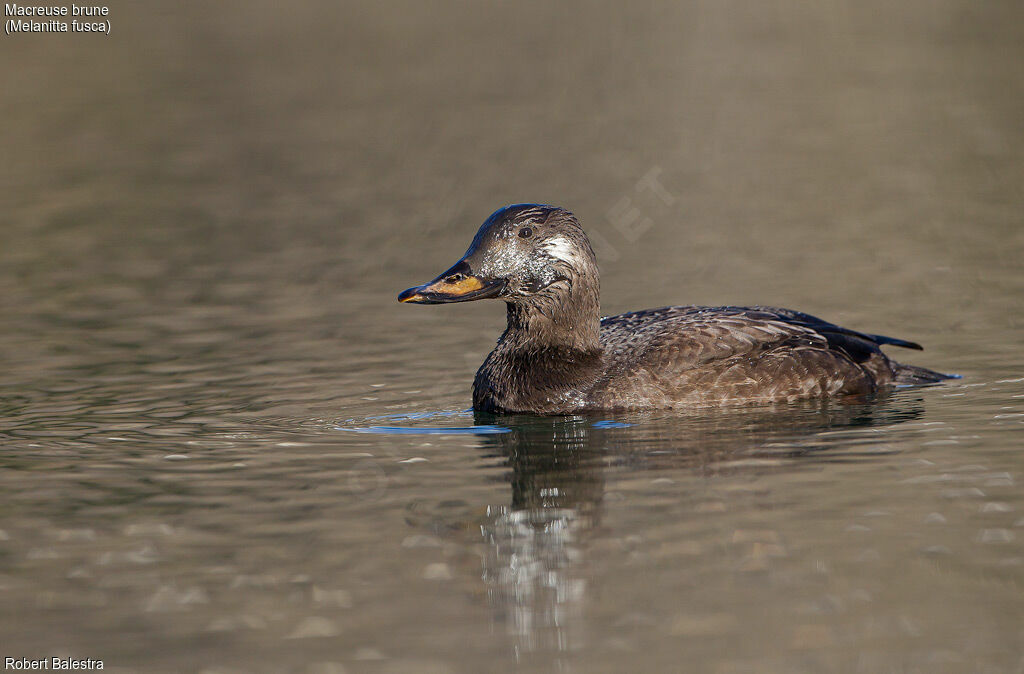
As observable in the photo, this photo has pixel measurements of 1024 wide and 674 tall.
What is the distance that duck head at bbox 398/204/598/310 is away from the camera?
433 inches

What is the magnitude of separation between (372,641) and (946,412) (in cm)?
545

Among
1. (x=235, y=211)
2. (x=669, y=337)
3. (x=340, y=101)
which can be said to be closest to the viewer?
(x=669, y=337)

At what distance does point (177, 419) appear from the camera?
449 inches

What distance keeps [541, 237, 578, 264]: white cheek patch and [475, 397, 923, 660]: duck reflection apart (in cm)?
118

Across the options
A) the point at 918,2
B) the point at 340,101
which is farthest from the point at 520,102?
the point at 918,2

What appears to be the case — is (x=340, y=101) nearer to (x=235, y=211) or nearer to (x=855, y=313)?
(x=235, y=211)

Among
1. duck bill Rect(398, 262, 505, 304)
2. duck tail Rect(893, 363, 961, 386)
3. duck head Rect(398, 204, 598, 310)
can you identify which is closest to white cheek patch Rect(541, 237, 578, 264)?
duck head Rect(398, 204, 598, 310)

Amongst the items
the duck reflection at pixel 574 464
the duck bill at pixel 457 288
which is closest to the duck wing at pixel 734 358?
the duck reflection at pixel 574 464

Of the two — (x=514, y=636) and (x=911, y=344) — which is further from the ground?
(x=911, y=344)

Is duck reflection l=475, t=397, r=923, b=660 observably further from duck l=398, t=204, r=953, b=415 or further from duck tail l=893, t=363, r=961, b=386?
duck tail l=893, t=363, r=961, b=386

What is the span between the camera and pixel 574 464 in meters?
9.73

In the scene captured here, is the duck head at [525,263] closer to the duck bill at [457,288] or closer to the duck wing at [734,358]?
the duck bill at [457,288]

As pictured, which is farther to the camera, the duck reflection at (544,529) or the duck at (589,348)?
the duck at (589,348)

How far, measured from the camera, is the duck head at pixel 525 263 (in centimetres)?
1100
